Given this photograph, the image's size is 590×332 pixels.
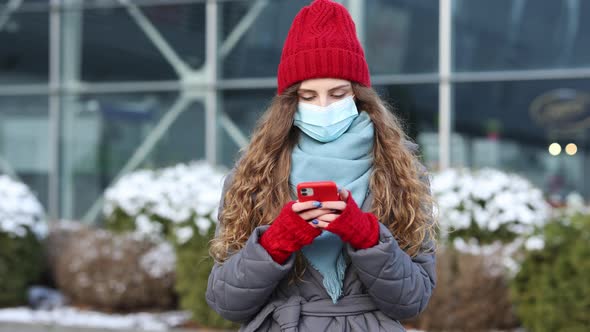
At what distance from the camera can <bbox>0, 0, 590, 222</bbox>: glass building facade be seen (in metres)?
8.91

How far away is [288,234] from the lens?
209 cm

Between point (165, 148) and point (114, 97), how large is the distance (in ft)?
3.53

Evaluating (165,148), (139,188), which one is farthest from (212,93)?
(139,188)

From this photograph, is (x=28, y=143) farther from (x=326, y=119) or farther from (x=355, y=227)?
(x=355, y=227)

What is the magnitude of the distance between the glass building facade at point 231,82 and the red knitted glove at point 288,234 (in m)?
6.35

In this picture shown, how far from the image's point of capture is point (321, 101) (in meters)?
2.31

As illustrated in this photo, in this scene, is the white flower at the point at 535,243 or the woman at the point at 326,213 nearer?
the woman at the point at 326,213

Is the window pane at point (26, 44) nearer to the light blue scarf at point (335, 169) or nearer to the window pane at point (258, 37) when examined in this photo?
the window pane at point (258, 37)

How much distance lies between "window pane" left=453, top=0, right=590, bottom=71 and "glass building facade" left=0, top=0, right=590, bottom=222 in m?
0.02

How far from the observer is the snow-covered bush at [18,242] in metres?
7.59

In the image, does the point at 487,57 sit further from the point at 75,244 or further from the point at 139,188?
the point at 75,244

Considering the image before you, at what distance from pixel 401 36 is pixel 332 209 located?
25.0ft

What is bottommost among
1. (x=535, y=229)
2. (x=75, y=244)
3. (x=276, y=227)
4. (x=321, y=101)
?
(x=75, y=244)

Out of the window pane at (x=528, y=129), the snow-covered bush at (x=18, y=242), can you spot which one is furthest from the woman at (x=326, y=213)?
the window pane at (x=528, y=129)
